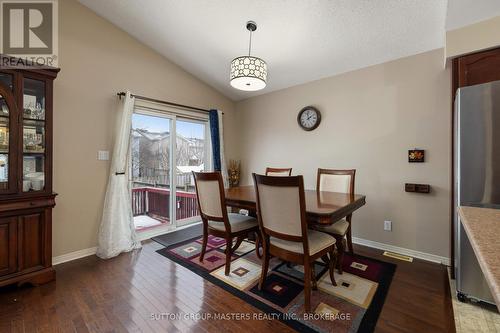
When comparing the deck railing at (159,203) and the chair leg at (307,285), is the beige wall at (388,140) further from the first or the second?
the deck railing at (159,203)

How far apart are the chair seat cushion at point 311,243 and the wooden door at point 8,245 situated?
7.39 feet

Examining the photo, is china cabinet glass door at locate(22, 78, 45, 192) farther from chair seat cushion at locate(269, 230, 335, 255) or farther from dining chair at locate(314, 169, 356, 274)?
dining chair at locate(314, 169, 356, 274)

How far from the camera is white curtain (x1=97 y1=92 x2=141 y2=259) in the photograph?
2727mm

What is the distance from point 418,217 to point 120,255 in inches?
142

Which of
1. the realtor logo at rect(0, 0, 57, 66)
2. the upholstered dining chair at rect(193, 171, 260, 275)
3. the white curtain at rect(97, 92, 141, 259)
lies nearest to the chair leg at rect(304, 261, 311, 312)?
the upholstered dining chair at rect(193, 171, 260, 275)

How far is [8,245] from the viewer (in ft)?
6.36

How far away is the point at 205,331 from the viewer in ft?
5.00

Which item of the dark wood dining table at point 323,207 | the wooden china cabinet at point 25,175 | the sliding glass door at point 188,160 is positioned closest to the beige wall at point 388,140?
the dark wood dining table at point 323,207

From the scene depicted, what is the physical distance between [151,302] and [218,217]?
89 cm

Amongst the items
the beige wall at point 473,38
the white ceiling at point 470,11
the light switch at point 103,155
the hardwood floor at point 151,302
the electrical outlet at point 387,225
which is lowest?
the hardwood floor at point 151,302

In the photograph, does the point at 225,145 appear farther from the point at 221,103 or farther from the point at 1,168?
the point at 1,168

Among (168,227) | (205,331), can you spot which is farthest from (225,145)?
(205,331)

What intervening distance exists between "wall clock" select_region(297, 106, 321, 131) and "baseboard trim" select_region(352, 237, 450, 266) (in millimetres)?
1755

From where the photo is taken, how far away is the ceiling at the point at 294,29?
2189 mm
